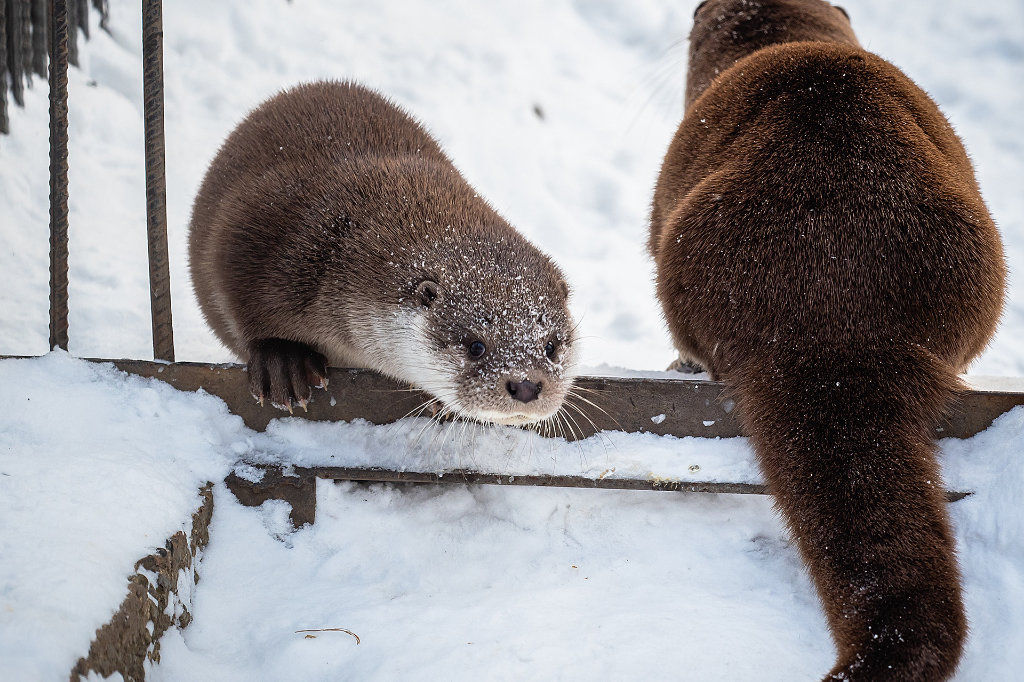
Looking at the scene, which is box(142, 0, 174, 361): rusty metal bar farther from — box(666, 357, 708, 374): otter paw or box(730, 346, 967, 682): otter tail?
box(666, 357, 708, 374): otter paw

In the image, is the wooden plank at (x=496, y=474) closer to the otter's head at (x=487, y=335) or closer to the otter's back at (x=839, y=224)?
the otter's head at (x=487, y=335)

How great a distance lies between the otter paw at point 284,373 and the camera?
2230 millimetres

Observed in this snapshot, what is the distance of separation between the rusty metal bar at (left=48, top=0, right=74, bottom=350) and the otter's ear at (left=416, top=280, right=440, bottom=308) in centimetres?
100

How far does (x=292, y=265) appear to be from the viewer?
237 centimetres

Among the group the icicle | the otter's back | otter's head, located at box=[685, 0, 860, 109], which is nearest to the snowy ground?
the otter's back

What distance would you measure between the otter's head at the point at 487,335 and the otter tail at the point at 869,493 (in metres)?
0.50

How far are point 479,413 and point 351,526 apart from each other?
421mm

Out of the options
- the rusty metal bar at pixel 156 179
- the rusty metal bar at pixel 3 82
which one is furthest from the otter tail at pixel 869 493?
the rusty metal bar at pixel 3 82

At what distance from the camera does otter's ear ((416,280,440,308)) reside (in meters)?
2.25

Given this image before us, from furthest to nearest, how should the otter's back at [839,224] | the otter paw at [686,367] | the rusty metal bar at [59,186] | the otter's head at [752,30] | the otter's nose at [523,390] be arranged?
the otter's head at [752,30], the otter paw at [686,367], the rusty metal bar at [59,186], the otter's nose at [523,390], the otter's back at [839,224]

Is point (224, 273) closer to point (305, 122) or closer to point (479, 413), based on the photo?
point (305, 122)

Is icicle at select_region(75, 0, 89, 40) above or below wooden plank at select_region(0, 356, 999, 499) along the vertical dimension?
above

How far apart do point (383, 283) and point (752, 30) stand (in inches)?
74.5

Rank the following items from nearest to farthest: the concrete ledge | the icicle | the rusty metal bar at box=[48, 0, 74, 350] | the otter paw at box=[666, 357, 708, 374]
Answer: the concrete ledge → the rusty metal bar at box=[48, 0, 74, 350] → the otter paw at box=[666, 357, 708, 374] → the icicle
